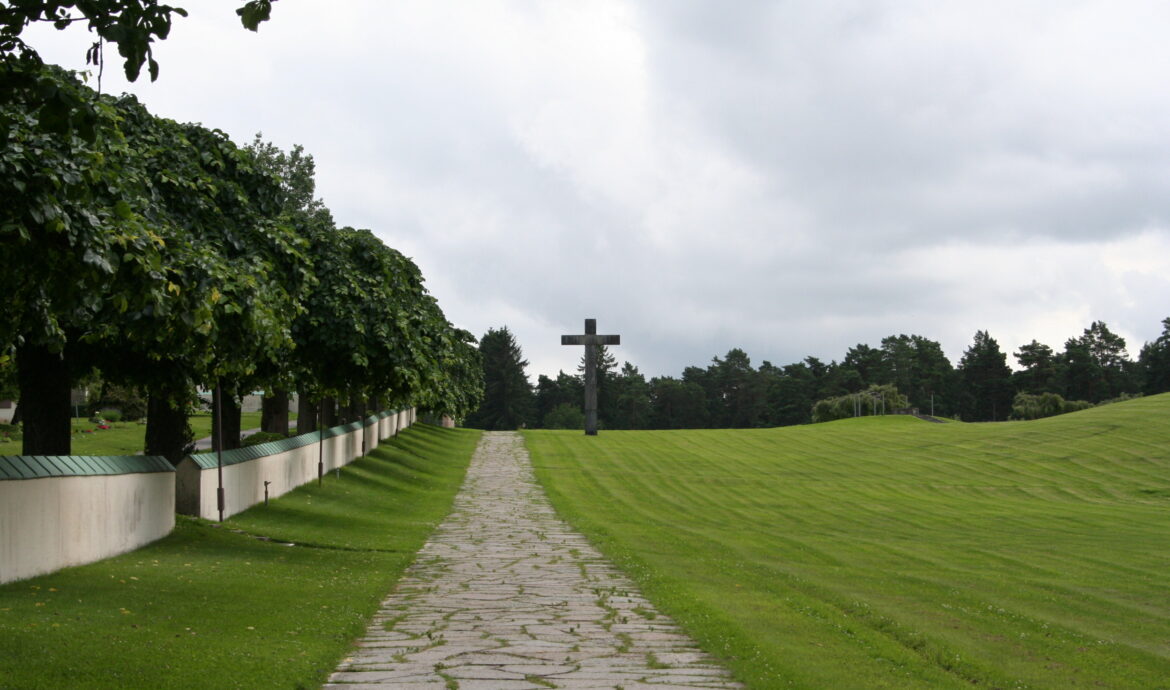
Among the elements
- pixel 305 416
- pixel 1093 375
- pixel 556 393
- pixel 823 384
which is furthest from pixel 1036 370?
pixel 305 416

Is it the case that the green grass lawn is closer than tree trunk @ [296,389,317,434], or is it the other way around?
the green grass lawn

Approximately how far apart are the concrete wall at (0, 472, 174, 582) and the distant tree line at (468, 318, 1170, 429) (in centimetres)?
11652

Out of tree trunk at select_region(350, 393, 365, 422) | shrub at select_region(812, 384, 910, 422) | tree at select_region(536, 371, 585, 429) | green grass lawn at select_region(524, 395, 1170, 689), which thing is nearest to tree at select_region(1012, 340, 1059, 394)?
shrub at select_region(812, 384, 910, 422)

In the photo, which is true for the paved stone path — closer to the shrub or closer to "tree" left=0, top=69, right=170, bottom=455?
"tree" left=0, top=69, right=170, bottom=455

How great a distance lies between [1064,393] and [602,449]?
9248 cm

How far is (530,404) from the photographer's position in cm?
15000

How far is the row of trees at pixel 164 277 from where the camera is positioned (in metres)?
8.76

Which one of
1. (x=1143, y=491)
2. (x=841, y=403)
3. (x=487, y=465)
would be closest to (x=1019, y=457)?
(x=1143, y=491)

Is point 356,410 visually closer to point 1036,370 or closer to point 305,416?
point 305,416

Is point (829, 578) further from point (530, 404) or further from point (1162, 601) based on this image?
point (530, 404)

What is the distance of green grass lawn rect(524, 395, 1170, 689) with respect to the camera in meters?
9.64

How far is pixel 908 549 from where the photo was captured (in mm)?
20844

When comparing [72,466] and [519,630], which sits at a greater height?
[72,466]

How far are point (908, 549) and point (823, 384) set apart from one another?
127 m
